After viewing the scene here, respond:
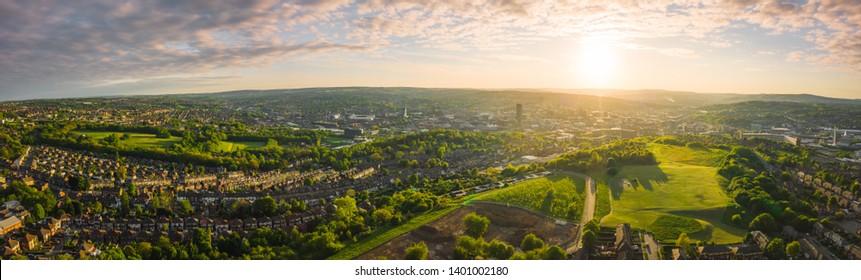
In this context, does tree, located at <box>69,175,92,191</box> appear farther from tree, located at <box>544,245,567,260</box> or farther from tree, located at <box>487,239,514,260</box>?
tree, located at <box>544,245,567,260</box>

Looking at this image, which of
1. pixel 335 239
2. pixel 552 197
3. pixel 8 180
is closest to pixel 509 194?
pixel 552 197

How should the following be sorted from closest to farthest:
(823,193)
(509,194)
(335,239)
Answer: (335,239)
(823,193)
(509,194)

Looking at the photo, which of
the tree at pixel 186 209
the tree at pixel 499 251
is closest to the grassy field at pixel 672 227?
the tree at pixel 499 251

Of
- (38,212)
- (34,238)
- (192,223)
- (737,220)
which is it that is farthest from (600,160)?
(38,212)

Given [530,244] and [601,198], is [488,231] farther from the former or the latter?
[601,198]

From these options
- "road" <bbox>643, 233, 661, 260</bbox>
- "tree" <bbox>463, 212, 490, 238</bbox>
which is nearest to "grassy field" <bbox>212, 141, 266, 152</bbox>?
"tree" <bbox>463, 212, 490, 238</bbox>
